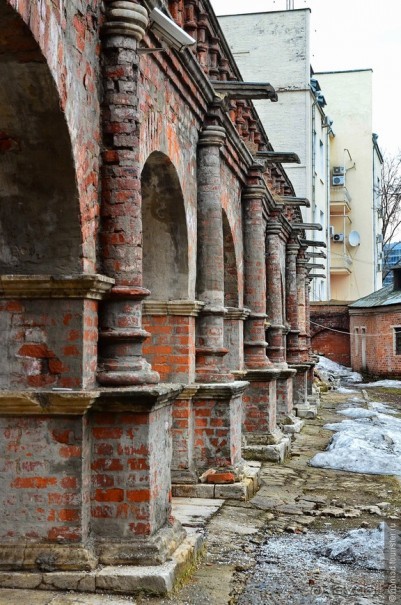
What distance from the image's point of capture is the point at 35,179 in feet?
15.8

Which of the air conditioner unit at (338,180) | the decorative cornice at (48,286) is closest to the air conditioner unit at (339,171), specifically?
the air conditioner unit at (338,180)

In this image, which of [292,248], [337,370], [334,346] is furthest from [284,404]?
[334,346]

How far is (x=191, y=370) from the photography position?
7922 mm

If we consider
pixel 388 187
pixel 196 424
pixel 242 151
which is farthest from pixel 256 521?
pixel 388 187

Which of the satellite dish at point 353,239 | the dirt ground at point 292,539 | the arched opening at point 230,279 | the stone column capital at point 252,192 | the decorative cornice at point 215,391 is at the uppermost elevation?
the satellite dish at point 353,239

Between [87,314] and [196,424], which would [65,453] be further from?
[196,424]

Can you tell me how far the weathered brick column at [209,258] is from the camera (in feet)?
27.6

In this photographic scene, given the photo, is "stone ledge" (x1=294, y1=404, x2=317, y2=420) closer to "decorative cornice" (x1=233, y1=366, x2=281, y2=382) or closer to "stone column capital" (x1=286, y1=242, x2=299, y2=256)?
"stone column capital" (x1=286, y1=242, x2=299, y2=256)

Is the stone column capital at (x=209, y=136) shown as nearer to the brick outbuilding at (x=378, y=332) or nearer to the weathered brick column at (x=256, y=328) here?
the weathered brick column at (x=256, y=328)

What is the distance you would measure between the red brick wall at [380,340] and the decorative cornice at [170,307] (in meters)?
25.5

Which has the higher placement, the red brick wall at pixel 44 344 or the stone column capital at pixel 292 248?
the stone column capital at pixel 292 248

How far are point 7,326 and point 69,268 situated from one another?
0.51 meters

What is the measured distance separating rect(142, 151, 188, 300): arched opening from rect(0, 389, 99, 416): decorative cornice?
3008mm

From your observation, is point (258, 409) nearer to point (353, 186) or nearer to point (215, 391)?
point (215, 391)
